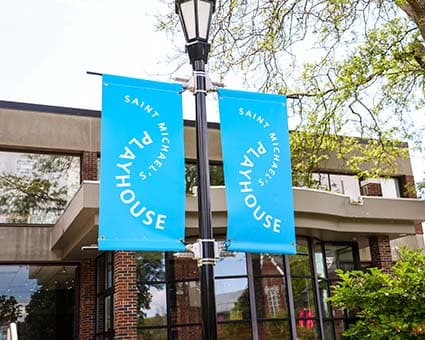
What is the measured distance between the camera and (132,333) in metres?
11.6

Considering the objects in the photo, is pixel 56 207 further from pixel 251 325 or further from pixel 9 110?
pixel 251 325

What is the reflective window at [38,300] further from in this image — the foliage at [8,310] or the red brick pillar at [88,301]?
Result: the red brick pillar at [88,301]

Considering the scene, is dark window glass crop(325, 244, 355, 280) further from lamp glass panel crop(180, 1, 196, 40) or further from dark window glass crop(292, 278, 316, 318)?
lamp glass panel crop(180, 1, 196, 40)

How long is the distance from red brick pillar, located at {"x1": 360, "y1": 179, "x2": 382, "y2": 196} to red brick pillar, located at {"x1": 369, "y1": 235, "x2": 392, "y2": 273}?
3748 millimetres

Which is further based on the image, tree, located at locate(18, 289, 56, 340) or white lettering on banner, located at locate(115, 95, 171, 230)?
tree, located at locate(18, 289, 56, 340)

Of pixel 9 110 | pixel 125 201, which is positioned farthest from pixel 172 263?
pixel 125 201

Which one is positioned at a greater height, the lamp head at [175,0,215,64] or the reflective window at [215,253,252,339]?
the lamp head at [175,0,215,64]

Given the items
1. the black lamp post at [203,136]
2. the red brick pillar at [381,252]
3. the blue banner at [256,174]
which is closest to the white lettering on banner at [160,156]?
the black lamp post at [203,136]

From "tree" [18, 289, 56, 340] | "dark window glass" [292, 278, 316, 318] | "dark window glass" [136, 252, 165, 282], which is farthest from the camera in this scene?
Answer: "tree" [18, 289, 56, 340]

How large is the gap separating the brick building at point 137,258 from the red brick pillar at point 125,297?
2 centimetres

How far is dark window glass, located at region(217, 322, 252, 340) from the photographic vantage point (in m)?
11.9

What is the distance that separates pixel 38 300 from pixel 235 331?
826 centimetres

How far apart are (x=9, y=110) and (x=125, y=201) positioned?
12634 millimetres

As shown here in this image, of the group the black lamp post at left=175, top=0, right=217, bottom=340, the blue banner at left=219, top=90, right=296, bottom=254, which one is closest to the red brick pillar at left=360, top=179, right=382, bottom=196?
the blue banner at left=219, top=90, right=296, bottom=254
